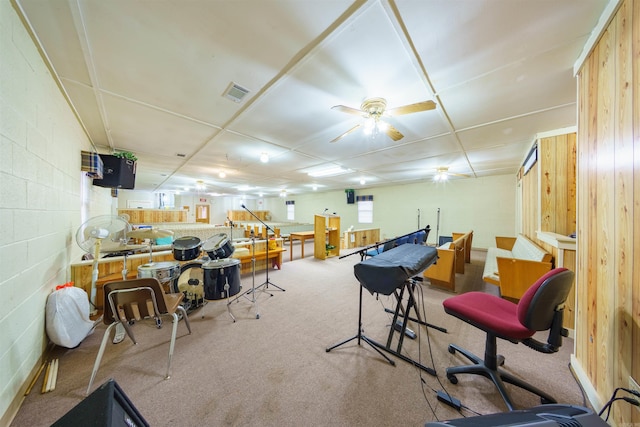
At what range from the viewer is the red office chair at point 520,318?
1.17 meters

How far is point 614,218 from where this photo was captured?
1.15m

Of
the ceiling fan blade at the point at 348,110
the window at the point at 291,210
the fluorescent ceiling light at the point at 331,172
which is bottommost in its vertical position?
the window at the point at 291,210

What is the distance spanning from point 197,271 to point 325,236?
10.6ft

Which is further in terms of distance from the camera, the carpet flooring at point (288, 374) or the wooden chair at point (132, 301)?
the wooden chair at point (132, 301)

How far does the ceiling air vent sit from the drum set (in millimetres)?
1605

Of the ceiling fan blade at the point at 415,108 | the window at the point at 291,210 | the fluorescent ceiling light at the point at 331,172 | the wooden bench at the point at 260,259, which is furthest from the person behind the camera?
the window at the point at 291,210

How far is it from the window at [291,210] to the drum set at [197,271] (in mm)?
8772

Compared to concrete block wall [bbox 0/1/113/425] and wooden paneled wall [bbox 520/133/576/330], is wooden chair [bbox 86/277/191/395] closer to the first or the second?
concrete block wall [bbox 0/1/113/425]

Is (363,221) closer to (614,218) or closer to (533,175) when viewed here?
(533,175)

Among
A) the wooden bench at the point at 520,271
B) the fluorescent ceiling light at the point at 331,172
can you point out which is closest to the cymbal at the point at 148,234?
the fluorescent ceiling light at the point at 331,172

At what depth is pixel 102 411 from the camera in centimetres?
67

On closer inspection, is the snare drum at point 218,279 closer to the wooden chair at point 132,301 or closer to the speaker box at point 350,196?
the wooden chair at point 132,301

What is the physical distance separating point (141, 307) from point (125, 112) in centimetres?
209

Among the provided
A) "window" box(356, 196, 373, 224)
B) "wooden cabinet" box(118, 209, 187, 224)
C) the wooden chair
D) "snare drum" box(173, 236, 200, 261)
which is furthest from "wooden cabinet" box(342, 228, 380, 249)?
"wooden cabinet" box(118, 209, 187, 224)
